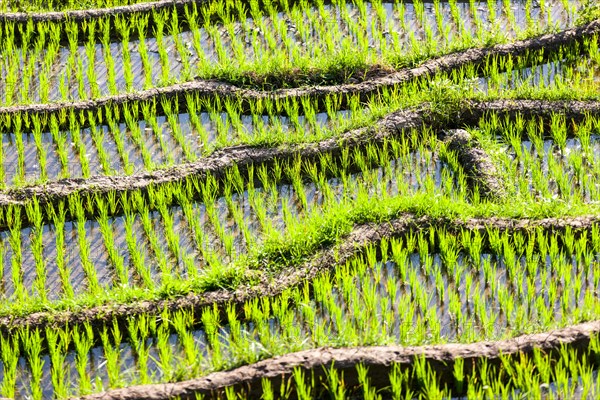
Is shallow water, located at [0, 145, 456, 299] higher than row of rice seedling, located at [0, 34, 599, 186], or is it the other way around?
row of rice seedling, located at [0, 34, 599, 186]

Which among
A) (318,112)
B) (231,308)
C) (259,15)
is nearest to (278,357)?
(231,308)

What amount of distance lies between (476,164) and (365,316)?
1462mm

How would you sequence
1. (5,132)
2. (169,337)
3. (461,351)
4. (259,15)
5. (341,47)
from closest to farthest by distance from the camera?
(461,351)
(169,337)
(5,132)
(341,47)
(259,15)

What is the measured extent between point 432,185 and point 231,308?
1.49 m

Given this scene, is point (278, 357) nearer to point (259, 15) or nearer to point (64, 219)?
point (64, 219)

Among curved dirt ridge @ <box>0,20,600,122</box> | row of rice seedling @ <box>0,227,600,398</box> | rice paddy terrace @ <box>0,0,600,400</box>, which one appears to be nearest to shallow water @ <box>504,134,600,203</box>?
rice paddy terrace @ <box>0,0,600,400</box>

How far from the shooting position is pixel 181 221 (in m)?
5.77

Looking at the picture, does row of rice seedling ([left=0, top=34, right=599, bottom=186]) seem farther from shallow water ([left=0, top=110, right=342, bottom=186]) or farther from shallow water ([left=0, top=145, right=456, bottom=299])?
shallow water ([left=0, top=145, right=456, bottom=299])

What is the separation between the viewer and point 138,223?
578 centimetres

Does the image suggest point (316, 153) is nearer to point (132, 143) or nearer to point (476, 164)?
point (476, 164)

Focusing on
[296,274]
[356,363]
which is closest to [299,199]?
[296,274]

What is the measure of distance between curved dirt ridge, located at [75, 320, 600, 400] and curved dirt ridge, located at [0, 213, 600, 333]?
57 cm

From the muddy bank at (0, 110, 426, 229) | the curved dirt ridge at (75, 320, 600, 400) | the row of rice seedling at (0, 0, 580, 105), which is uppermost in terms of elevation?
the row of rice seedling at (0, 0, 580, 105)

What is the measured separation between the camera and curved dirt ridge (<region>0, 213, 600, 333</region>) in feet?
16.2
